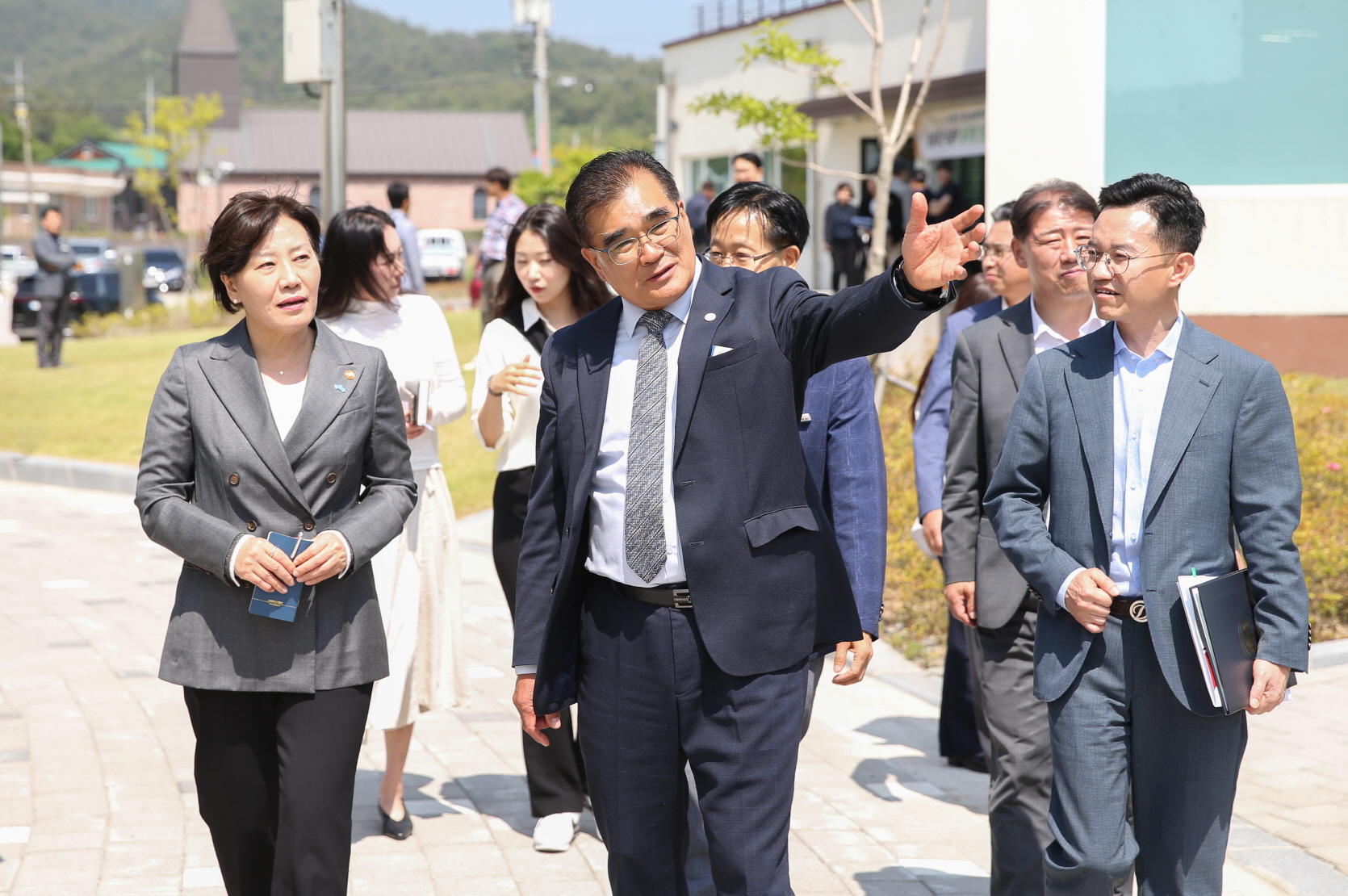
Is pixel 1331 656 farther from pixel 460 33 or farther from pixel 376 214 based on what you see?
pixel 460 33

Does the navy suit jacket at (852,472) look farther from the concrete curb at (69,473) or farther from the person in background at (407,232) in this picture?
the concrete curb at (69,473)

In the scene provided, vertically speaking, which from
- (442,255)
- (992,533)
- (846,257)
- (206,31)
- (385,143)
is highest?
(206,31)

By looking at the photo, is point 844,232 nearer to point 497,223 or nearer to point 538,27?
point 497,223

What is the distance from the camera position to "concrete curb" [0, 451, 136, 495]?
40.9 feet

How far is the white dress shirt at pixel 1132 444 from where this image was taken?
3152mm

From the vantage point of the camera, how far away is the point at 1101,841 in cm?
312

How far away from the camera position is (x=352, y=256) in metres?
4.85

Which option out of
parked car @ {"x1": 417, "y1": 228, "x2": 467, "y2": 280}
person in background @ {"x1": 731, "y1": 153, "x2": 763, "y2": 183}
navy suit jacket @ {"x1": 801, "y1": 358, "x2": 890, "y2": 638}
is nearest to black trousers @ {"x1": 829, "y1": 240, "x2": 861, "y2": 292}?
person in background @ {"x1": 731, "y1": 153, "x2": 763, "y2": 183}

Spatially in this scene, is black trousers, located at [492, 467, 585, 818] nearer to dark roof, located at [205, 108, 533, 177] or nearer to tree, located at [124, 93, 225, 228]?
tree, located at [124, 93, 225, 228]

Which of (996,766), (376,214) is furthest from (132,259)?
(996,766)

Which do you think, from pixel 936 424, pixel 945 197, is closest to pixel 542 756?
pixel 936 424

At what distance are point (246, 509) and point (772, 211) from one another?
184 cm

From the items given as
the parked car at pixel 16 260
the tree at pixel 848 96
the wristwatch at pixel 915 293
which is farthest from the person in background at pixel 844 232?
the parked car at pixel 16 260

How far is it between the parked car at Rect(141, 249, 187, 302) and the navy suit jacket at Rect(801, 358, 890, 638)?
141 feet
